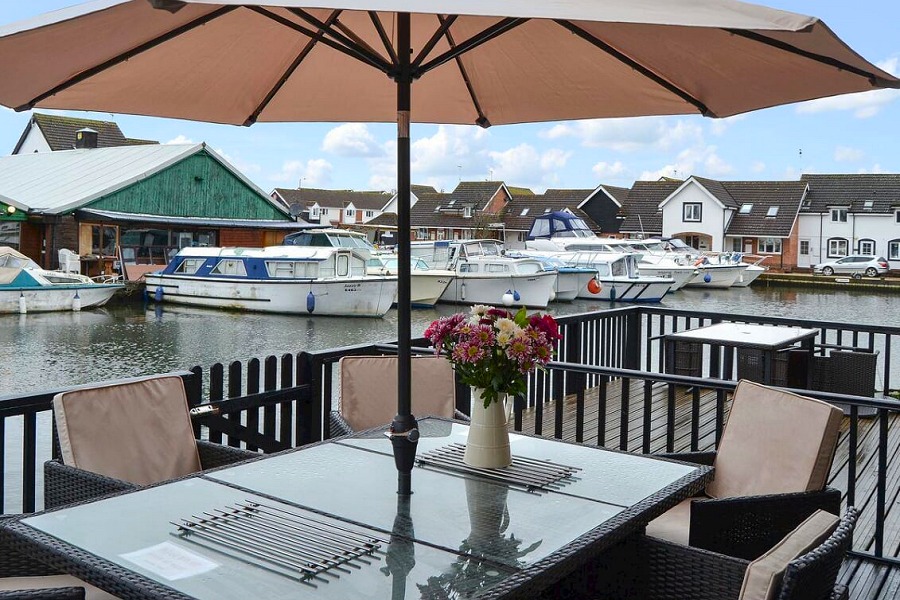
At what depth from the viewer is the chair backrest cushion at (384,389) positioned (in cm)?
412

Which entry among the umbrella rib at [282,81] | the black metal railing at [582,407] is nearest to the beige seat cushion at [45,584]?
the black metal railing at [582,407]

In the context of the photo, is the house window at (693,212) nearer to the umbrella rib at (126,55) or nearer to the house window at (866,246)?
the house window at (866,246)

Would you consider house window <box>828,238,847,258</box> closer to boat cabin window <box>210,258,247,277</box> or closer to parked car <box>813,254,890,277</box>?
parked car <box>813,254,890,277</box>

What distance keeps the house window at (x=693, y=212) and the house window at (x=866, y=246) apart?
361 inches

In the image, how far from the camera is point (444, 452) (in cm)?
316

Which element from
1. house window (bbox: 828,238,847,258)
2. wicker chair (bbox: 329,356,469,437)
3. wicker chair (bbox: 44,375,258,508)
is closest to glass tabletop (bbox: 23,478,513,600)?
wicker chair (bbox: 44,375,258,508)

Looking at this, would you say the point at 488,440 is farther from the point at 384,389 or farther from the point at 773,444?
the point at 384,389

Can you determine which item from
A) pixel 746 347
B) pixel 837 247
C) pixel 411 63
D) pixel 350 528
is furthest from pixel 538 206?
pixel 350 528

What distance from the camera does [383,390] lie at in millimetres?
4180

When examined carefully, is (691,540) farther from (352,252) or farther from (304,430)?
(352,252)

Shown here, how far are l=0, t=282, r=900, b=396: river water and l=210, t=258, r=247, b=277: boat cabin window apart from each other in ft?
4.77

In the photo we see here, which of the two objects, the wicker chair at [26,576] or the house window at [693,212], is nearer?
the wicker chair at [26,576]

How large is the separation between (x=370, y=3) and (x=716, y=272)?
40373mm

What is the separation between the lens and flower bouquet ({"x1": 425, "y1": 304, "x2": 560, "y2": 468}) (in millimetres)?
2715
